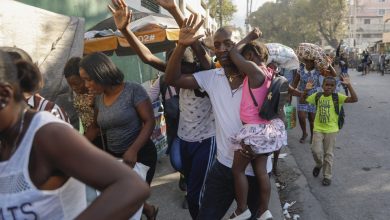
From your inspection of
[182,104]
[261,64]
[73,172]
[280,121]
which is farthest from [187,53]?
[73,172]

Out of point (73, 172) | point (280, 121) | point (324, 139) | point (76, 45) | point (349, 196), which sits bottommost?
point (349, 196)

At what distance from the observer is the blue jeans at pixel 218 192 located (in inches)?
120

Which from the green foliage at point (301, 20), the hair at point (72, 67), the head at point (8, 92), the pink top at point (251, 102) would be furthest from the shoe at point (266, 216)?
the green foliage at point (301, 20)

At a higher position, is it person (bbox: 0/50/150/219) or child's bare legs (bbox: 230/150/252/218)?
person (bbox: 0/50/150/219)

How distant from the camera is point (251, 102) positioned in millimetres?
2912

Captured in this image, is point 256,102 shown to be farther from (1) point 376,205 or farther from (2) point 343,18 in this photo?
(2) point 343,18

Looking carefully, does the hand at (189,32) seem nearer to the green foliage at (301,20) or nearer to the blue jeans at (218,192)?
the blue jeans at (218,192)

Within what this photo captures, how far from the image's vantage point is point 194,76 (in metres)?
3.16

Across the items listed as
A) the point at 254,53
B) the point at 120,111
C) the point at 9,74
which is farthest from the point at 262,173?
the point at 9,74

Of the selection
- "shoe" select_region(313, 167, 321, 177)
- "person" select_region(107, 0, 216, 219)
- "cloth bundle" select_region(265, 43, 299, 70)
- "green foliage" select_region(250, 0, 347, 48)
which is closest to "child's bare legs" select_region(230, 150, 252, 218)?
"person" select_region(107, 0, 216, 219)

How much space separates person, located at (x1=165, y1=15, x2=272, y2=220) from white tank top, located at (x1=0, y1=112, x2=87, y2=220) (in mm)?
1744

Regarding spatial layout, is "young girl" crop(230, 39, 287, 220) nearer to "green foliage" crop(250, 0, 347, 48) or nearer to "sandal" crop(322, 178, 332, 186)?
"sandal" crop(322, 178, 332, 186)

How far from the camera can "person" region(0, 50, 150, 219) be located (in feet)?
3.89

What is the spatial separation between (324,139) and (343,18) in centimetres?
4935
